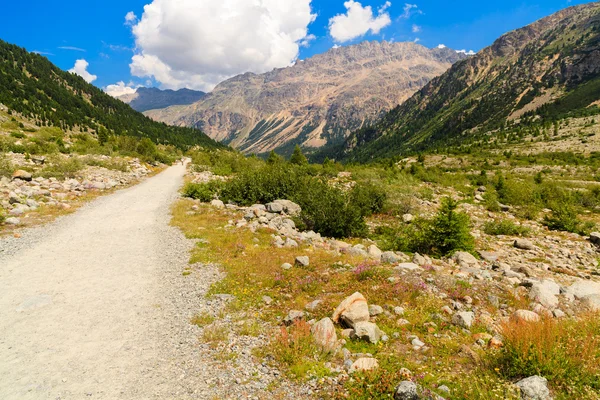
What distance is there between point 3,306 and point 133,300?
3.38 metres

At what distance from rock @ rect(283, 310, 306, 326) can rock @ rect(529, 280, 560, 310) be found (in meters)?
6.72

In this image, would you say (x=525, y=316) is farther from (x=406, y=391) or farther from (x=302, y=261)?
(x=302, y=261)

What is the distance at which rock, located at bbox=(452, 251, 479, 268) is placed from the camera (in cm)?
1255

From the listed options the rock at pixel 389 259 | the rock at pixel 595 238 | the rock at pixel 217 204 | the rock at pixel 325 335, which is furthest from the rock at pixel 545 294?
the rock at pixel 217 204

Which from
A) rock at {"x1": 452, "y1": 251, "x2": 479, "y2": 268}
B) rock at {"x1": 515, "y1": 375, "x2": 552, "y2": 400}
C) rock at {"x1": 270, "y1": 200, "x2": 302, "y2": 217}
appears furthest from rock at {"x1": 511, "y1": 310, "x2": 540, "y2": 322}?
rock at {"x1": 270, "y1": 200, "x2": 302, "y2": 217}

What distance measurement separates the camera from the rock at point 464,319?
23.0ft

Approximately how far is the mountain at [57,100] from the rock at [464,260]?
110m

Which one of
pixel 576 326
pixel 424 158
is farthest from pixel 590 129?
pixel 576 326

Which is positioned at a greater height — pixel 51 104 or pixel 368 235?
pixel 51 104

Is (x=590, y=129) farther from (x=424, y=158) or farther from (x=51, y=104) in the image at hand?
(x=51, y=104)

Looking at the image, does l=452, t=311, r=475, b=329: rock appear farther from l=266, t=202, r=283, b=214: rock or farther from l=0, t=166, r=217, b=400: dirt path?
l=266, t=202, r=283, b=214: rock

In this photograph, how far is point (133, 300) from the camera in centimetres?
867

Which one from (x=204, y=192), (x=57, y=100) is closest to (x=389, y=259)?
(x=204, y=192)

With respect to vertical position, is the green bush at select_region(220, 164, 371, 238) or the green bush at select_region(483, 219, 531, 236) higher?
the green bush at select_region(220, 164, 371, 238)
